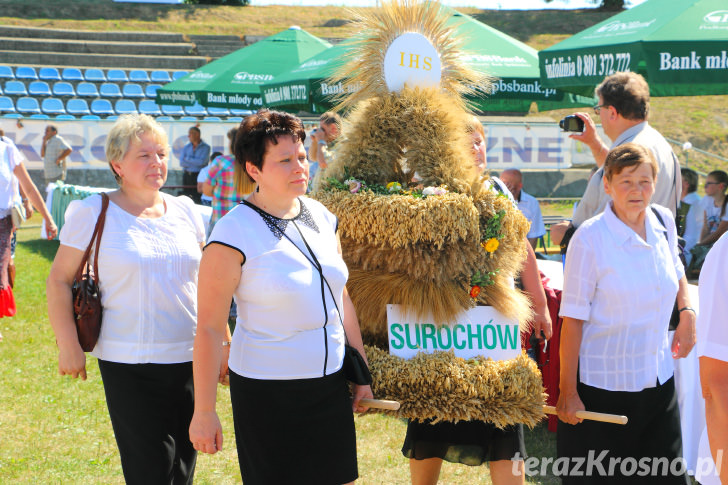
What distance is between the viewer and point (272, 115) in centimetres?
260

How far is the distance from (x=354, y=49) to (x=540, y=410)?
169cm

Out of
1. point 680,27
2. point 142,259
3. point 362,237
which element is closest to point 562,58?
point 680,27

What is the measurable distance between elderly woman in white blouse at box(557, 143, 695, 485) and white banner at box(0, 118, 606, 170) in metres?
12.9

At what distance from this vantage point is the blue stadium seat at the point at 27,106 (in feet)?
66.2

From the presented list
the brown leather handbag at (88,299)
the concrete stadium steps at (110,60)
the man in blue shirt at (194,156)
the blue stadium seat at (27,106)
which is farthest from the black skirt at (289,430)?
the concrete stadium steps at (110,60)

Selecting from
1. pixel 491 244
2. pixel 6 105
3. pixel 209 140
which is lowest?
pixel 491 244

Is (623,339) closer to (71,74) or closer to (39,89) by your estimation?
(39,89)

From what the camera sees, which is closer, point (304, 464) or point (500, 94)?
point (304, 464)

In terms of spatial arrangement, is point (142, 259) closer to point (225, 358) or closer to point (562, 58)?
point (225, 358)

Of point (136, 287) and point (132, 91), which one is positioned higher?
point (132, 91)

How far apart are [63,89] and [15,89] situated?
1.33m

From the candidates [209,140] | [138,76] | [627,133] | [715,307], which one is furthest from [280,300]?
[138,76]

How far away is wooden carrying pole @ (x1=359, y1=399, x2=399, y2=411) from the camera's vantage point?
103 inches

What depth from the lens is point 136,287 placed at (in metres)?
2.89
